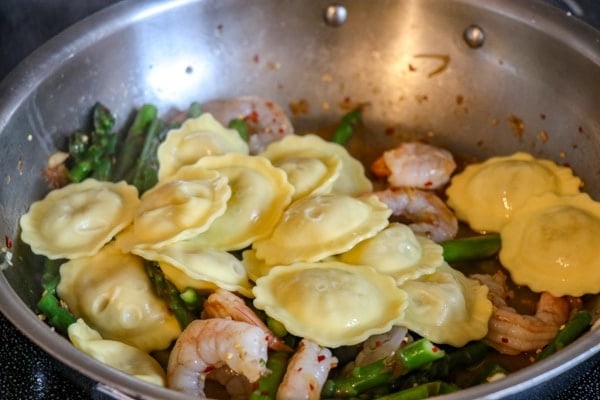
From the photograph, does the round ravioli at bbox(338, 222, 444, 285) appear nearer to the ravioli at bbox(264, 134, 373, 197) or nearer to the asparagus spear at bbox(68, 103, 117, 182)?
the ravioli at bbox(264, 134, 373, 197)

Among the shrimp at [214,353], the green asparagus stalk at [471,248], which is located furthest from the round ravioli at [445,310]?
the shrimp at [214,353]

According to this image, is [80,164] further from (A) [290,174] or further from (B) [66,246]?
(A) [290,174]

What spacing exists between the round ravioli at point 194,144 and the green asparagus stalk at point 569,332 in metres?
1.36

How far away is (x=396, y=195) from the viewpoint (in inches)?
127

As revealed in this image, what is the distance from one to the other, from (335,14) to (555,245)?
1.30 meters

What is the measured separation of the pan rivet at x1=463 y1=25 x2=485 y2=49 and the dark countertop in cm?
33

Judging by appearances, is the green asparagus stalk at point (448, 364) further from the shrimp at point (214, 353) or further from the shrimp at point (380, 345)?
the shrimp at point (214, 353)

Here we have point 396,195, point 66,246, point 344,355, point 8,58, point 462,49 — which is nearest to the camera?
point 344,355

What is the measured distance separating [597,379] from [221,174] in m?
1.44

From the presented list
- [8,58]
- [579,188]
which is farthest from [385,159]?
[8,58]

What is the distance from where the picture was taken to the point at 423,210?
10.6ft

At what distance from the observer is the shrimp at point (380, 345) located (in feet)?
8.71

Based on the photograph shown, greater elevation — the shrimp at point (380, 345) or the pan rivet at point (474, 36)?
the pan rivet at point (474, 36)

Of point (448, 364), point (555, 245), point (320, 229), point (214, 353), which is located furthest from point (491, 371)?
point (214, 353)
